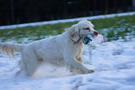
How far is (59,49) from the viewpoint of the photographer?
431 centimetres

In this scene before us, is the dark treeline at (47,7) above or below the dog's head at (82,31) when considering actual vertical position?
below

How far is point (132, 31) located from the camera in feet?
23.3

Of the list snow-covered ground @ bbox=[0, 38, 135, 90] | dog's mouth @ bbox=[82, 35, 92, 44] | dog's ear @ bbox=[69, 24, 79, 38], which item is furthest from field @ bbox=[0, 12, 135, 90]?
dog's ear @ bbox=[69, 24, 79, 38]

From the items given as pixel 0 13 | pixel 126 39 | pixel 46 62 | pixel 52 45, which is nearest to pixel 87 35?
pixel 52 45

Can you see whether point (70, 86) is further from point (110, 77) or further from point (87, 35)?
point (87, 35)

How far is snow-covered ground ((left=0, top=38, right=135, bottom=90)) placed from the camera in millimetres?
2902

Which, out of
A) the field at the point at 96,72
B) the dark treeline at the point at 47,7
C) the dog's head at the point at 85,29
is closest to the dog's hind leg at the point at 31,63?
the field at the point at 96,72

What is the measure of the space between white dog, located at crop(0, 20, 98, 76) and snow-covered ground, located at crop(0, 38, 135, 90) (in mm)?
200

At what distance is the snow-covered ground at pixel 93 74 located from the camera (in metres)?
2.90

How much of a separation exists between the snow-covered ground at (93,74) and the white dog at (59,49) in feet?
0.66

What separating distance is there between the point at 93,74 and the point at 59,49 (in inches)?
46.8

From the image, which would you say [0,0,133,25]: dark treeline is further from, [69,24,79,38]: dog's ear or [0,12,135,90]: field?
[69,24,79,38]: dog's ear

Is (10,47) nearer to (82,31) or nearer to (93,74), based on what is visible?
(82,31)

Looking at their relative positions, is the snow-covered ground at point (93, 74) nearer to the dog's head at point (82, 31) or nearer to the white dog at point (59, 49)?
the white dog at point (59, 49)
